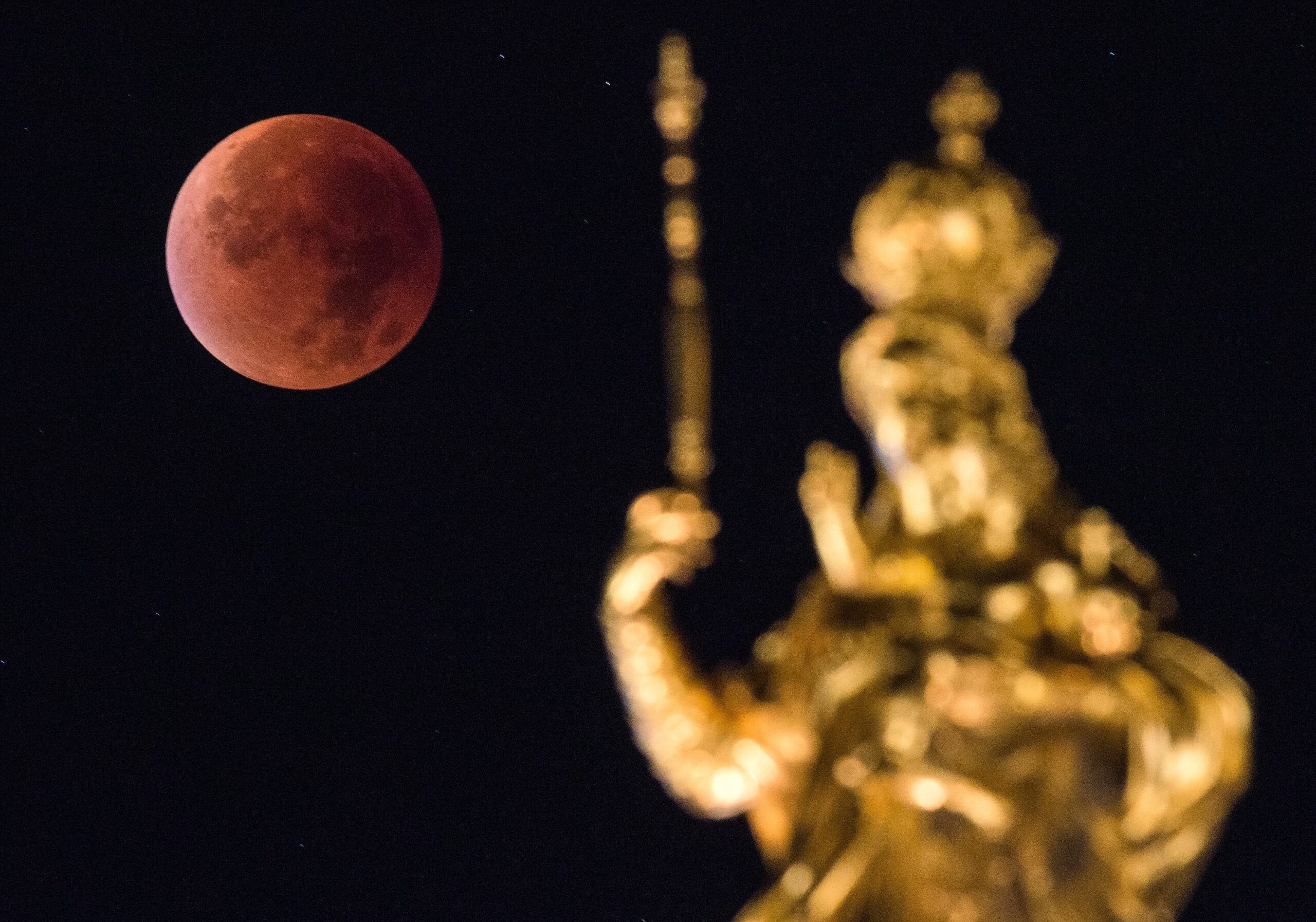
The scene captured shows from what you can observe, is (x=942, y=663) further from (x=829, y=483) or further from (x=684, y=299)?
(x=684, y=299)

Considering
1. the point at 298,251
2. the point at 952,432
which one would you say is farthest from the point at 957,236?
the point at 298,251

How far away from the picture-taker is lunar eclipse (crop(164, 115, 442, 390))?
159cm

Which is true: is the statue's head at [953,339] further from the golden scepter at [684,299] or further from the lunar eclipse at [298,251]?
the lunar eclipse at [298,251]

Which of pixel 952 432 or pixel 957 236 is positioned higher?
pixel 957 236

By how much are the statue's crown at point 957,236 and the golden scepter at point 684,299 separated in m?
0.19

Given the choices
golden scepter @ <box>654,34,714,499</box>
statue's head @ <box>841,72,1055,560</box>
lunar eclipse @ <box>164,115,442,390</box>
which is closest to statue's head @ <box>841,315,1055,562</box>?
statue's head @ <box>841,72,1055,560</box>

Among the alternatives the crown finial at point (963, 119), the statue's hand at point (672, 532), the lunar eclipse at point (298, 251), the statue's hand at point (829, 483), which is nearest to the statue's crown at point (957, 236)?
the crown finial at point (963, 119)

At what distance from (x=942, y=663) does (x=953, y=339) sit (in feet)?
1.20

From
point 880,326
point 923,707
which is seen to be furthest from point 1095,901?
point 880,326

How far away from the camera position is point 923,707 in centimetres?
167

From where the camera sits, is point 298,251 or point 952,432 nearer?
point 298,251

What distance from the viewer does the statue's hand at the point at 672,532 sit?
5.69ft

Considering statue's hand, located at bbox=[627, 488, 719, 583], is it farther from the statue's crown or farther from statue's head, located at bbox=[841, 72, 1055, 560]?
the statue's crown

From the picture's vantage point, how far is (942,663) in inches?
66.2
